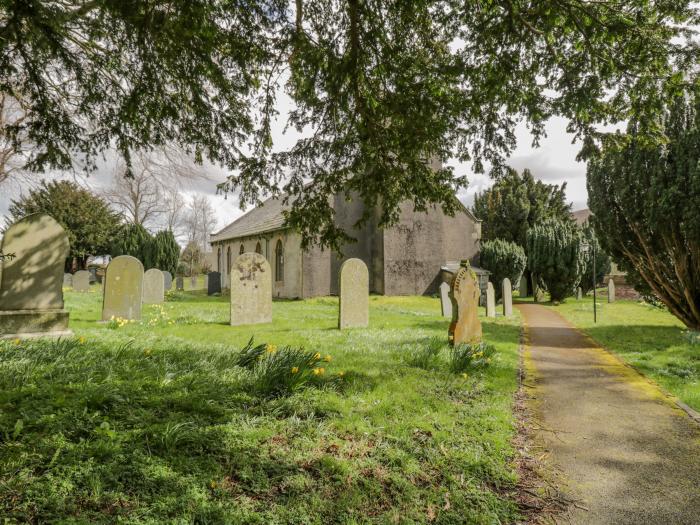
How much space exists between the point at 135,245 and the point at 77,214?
7.47 meters

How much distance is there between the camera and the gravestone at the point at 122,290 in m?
10.1

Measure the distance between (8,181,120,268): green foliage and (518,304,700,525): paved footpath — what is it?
37.8 m

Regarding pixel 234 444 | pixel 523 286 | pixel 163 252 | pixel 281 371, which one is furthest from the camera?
pixel 523 286

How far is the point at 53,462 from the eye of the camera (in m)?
2.47

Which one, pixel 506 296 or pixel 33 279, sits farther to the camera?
pixel 506 296

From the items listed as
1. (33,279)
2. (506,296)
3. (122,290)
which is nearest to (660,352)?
(506,296)

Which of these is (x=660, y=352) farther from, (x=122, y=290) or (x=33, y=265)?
(x=122, y=290)

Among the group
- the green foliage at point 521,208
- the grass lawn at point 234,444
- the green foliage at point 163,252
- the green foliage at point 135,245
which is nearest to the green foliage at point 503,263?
the green foliage at point 521,208

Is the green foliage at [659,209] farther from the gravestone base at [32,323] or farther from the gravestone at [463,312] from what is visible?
the gravestone base at [32,323]

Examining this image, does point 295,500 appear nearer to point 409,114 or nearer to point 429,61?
A: point 409,114

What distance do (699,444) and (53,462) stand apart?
18.1 feet

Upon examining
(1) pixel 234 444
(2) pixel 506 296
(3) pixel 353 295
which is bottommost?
(1) pixel 234 444

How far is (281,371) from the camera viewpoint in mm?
4273

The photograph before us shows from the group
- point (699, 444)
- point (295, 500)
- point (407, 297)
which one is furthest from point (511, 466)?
point (407, 297)
